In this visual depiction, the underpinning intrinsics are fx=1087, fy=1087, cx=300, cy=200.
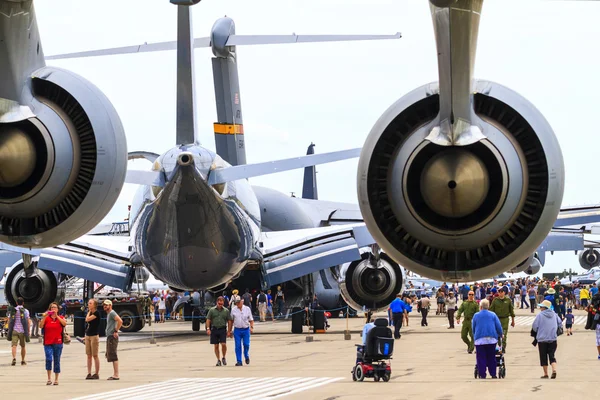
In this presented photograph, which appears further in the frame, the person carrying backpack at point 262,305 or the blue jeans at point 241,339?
the person carrying backpack at point 262,305

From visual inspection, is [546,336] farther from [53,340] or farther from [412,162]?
[412,162]

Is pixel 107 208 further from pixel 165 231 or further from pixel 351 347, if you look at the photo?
pixel 351 347

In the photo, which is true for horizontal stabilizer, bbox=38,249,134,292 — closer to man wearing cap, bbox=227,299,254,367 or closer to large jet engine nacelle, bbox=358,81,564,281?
man wearing cap, bbox=227,299,254,367

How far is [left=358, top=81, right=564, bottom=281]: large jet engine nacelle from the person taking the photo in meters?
7.53

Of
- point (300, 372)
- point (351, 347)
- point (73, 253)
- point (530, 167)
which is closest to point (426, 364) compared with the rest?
point (300, 372)

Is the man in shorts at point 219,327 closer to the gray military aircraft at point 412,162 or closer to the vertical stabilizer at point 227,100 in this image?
the vertical stabilizer at point 227,100

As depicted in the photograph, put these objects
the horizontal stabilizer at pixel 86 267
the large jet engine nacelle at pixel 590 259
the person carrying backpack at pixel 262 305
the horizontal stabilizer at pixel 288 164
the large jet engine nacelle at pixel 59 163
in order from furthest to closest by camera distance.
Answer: the large jet engine nacelle at pixel 590 259 → the person carrying backpack at pixel 262 305 → the horizontal stabilizer at pixel 86 267 → the horizontal stabilizer at pixel 288 164 → the large jet engine nacelle at pixel 59 163

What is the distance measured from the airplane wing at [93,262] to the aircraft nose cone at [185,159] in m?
5.90

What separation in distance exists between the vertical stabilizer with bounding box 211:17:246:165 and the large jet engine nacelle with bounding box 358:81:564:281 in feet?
66.4

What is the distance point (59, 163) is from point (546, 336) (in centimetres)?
1291

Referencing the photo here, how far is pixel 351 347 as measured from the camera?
88.8ft

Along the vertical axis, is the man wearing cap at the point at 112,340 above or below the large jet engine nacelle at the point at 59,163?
below

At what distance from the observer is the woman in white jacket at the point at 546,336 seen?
60.6 feet

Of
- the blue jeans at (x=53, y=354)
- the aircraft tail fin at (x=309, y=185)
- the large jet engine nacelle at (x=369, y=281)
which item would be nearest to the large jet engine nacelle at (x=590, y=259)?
the aircraft tail fin at (x=309, y=185)
